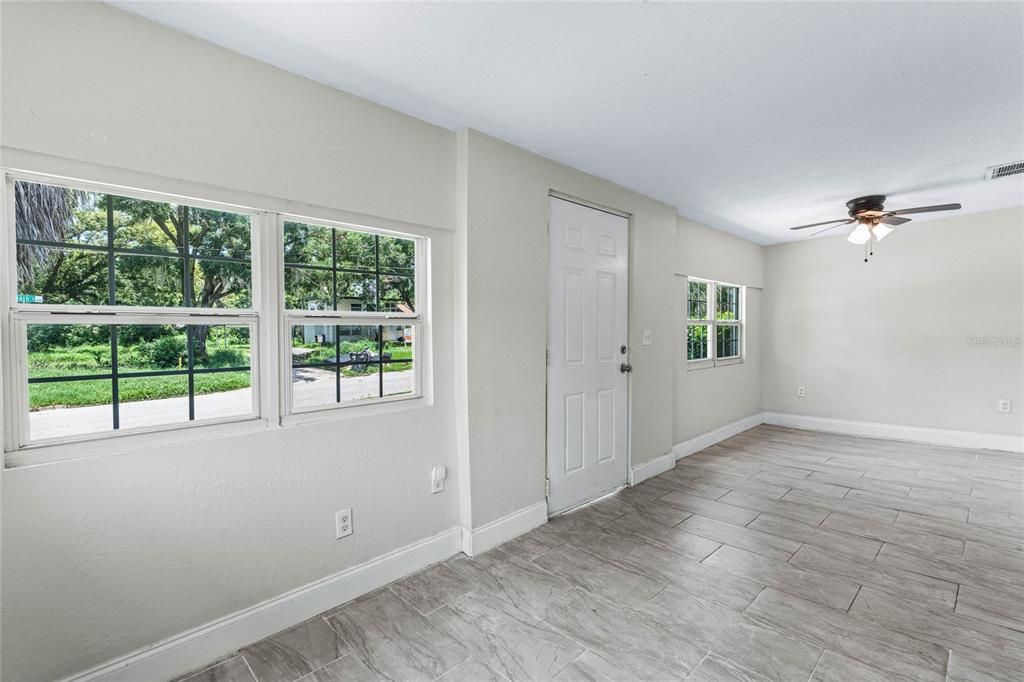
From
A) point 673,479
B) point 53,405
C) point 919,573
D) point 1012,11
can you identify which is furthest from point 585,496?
point 1012,11

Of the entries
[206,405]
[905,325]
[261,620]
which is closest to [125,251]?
[206,405]

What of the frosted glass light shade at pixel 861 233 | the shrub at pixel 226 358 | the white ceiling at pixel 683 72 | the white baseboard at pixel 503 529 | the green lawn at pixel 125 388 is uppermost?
the white ceiling at pixel 683 72

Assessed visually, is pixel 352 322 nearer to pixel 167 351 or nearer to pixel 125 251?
pixel 167 351

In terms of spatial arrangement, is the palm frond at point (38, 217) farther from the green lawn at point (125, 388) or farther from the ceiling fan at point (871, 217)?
the ceiling fan at point (871, 217)

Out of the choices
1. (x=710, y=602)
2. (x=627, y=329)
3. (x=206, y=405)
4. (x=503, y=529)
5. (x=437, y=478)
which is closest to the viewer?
(x=206, y=405)

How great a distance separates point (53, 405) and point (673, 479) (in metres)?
3.96

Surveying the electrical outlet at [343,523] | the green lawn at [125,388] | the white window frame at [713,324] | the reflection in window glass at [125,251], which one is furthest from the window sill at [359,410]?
the white window frame at [713,324]

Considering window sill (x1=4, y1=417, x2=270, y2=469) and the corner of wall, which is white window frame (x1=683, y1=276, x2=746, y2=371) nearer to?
the corner of wall

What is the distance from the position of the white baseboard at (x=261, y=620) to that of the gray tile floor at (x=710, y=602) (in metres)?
0.05

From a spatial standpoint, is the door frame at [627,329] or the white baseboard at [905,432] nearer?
the door frame at [627,329]

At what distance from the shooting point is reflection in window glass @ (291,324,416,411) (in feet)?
7.20

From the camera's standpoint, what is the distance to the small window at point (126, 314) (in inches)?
61.6

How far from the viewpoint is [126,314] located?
1.71 meters

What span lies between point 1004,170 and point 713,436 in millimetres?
3195
